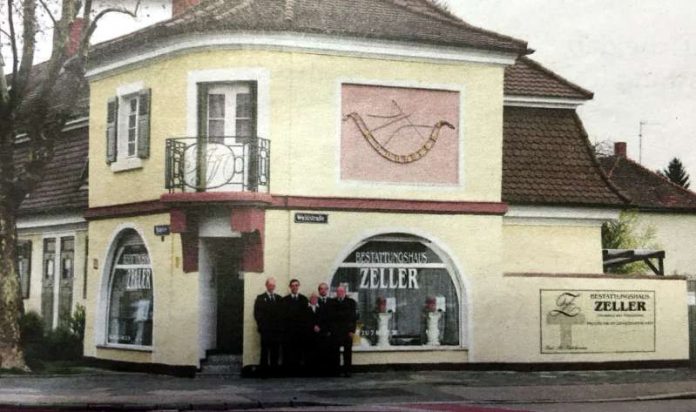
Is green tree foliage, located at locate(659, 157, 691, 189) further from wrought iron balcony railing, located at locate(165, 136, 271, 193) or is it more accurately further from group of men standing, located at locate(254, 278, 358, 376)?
wrought iron balcony railing, located at locate(165, 136, 271, 193)

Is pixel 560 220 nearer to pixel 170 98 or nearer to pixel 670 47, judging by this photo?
pixel 670 47

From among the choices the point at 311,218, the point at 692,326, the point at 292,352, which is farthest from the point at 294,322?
the point at 692,326

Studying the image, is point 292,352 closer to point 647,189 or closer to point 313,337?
point 313,337

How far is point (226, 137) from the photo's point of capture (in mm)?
21375

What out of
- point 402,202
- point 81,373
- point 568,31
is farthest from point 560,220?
point 81,373

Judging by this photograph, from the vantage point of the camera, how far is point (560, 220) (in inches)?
990

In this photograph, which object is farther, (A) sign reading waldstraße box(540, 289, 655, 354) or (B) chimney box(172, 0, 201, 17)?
(B) chimney box(172, 0, 201, 17)

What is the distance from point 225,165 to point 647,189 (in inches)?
511

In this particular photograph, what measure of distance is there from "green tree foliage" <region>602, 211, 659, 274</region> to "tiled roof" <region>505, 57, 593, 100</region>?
4.92 metres

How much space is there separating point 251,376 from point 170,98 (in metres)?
4.94

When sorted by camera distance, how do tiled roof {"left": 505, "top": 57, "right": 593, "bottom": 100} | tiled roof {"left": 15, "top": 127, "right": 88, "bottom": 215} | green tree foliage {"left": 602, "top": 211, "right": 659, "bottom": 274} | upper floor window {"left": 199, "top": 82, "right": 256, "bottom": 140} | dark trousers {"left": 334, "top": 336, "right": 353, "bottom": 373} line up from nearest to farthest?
dark trousers {"left": 334, "top": 336, "right": 353, "bottom": 373}, upper floor window {"left": 199, "top": 82, "right": 256, "bottom": 140}, tiled roof {"left": 505, "top": 57, "right": 593, "bottom": 100}, tiled roof {"left": 15, "top": 127, "right": 88, "bottom": 215}, green tree foliage {"left": 602, "top": 211, "right": 659, "bottom": 274}

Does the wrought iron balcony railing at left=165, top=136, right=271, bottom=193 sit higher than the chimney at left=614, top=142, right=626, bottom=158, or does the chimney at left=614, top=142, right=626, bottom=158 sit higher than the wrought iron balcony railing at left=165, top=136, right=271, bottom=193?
the chimney at left=614, top=142, right=626, bottom=158

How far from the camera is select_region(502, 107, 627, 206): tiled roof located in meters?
24.9

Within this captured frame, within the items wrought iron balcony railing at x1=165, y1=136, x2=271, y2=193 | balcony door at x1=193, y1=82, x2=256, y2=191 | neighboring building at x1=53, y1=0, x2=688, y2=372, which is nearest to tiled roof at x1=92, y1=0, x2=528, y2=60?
neighboring building at x1=53, y1=0, x2=688, y2=372
